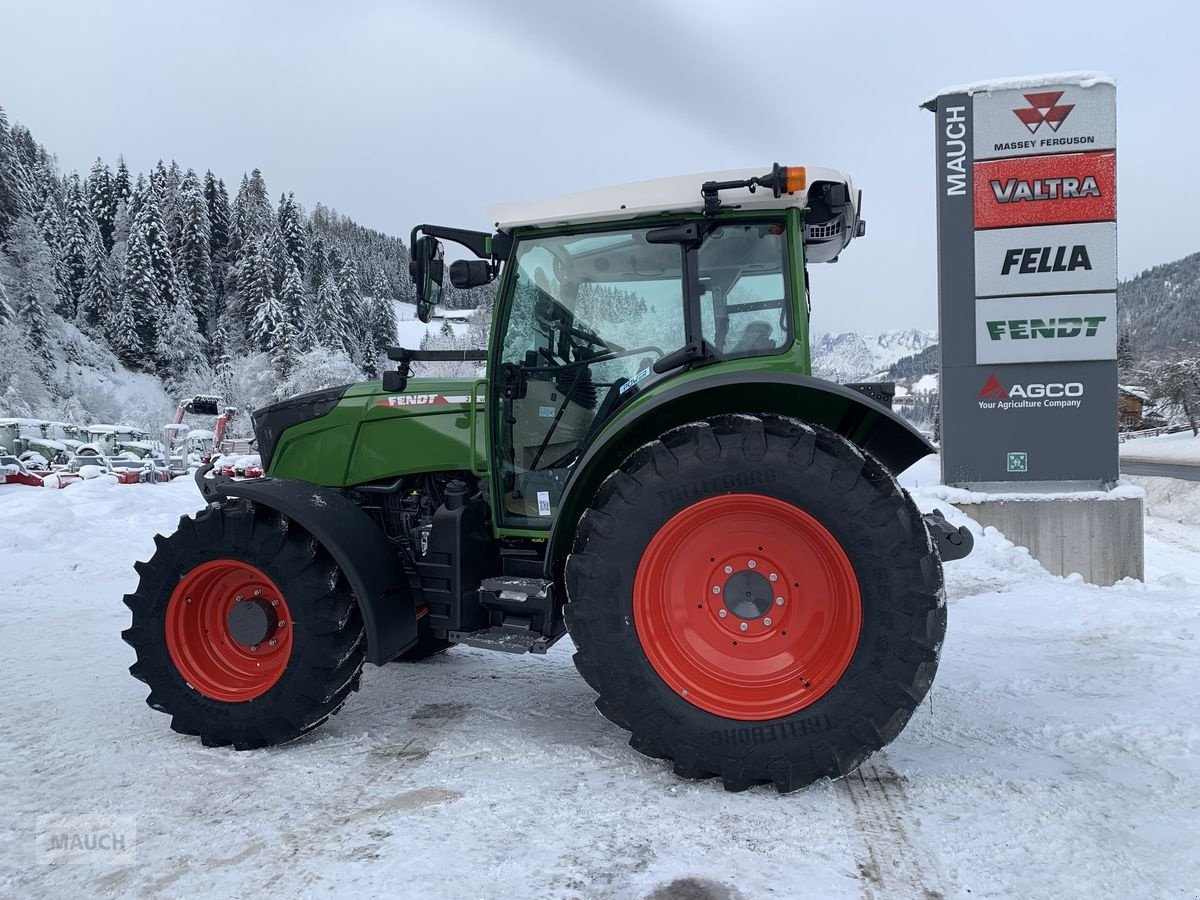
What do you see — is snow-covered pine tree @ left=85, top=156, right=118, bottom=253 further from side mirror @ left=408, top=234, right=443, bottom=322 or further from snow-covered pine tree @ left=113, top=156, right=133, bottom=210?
side mirror @ left=408, top=234, right=443, bottom=322

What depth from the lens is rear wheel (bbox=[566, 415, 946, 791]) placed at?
102 inches

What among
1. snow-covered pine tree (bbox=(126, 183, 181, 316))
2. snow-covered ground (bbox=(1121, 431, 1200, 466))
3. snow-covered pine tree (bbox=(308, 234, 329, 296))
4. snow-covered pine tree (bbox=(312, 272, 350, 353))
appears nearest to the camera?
snow-covered ground (bbox=(1121, 431, 1200, 466))

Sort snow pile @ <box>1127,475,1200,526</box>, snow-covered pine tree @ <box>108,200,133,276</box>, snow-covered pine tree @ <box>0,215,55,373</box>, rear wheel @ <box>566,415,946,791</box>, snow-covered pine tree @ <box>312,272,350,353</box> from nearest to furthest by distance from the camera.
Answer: rear wheel @ <box>566,415,946,791</box>
snow pile @ <box>1127,475,1200,526</box>
snow-covered pine tree @ <box>0,215,55,373</box>
snow-covered pine tree @ <box>312,272,350,353</box>
snow-covered pine tree @ <box>108,200,133,276</box>

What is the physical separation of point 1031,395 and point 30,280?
51.1 meters

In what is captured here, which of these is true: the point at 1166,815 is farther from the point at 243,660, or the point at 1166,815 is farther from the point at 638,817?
the point at 243,660

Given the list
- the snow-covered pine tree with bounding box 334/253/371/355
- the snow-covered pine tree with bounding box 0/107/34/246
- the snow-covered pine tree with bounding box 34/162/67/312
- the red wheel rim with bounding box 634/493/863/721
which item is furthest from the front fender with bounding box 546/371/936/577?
the snow-covered pine tree with bounding box 34/162/67/312

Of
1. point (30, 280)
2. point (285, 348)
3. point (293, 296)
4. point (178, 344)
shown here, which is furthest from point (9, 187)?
point (285, 348)

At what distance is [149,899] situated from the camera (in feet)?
6.88

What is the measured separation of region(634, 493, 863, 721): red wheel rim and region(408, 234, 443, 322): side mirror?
4.79ft

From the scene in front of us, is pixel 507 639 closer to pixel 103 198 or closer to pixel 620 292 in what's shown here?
pixel 620 292

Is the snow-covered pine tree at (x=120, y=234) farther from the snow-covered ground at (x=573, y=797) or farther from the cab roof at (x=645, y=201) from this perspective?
the cab roof at (x=645, y=201)

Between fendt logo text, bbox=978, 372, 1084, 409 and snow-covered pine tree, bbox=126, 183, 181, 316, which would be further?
snow-covered pine tree, bbox=126, 183, 181, 316

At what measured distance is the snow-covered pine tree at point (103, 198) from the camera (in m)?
53.3

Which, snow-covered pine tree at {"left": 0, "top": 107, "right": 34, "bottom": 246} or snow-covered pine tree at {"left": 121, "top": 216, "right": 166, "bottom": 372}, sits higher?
snow-covered pine tree at {"left": 0, "top": 107, "right": 34, "bottom": 246}
